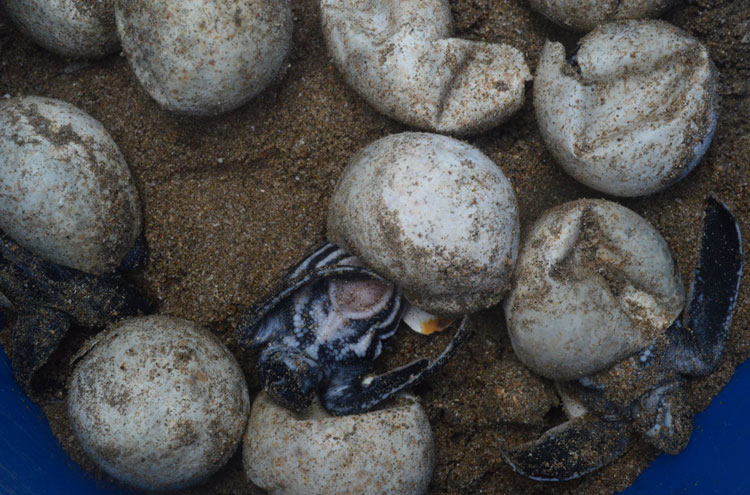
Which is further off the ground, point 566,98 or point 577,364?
point 566,98

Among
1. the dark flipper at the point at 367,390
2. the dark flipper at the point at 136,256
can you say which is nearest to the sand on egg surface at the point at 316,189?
the dark flipper at the point at 136,256

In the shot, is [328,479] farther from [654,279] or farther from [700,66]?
[700,66]

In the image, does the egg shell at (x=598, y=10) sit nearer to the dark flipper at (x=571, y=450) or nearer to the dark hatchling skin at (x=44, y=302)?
the dark flipper at (x=571, y=450)

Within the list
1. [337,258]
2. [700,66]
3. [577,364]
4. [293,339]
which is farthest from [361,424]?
[700,66]

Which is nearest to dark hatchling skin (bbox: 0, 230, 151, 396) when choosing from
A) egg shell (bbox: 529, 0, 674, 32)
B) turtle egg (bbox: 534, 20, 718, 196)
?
turtle egg (bbox: 534, 20, 718, 196)

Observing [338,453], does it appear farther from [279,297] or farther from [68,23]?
[68,23]

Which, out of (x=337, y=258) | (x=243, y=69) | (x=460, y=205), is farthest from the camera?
(x=337, y=258)

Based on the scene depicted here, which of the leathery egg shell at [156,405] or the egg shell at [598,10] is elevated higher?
the egg shell at [598,10]
